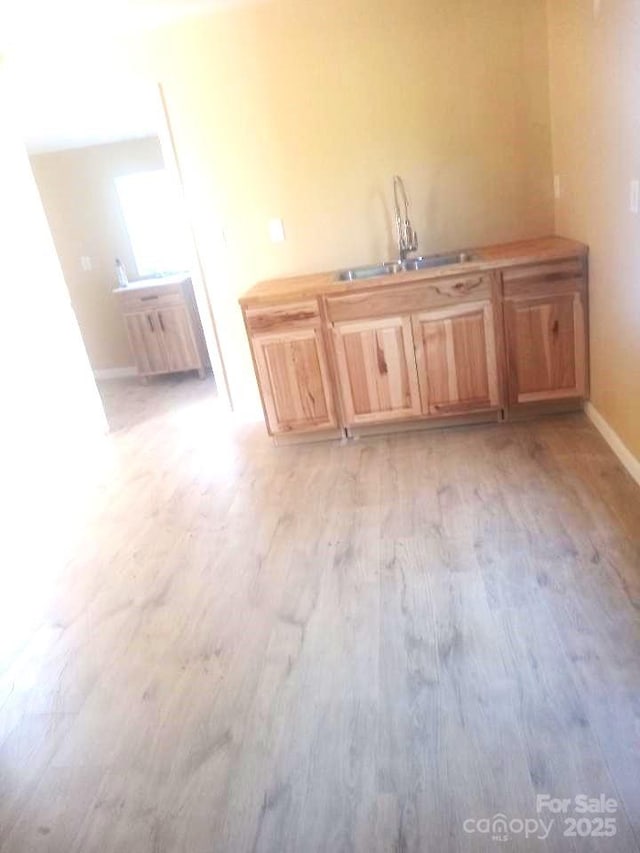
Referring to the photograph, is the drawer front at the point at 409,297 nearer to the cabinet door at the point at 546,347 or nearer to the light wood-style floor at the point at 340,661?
the cabinet door at the point at 546,347

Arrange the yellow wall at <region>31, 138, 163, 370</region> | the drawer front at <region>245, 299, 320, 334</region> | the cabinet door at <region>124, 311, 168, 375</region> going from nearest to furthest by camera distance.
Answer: the drawer front at <region>245, 299, 320, 334</region>, the cabinet door at <region>124, 311, 168, 375</region>, the yellow wall at <region>31, 138, 163, 370</region>

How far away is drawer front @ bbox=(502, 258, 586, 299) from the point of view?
2.90m

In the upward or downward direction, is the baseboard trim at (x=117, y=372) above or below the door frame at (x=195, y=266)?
below

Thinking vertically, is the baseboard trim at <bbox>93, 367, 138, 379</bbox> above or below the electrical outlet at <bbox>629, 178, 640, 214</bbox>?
below

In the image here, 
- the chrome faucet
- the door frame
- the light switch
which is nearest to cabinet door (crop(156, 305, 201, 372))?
the door frame

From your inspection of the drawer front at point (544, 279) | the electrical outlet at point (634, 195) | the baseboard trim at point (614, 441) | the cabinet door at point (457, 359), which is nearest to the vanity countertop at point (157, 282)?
the cabinet door at point (457, 359)

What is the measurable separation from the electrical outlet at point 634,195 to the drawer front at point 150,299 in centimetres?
366

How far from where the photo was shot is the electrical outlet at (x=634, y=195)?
2191 millimetres

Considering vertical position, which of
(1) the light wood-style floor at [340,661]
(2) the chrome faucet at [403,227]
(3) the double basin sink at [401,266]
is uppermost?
(2) the chrome faucet at [403,227]

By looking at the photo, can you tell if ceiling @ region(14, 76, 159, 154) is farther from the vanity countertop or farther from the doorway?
the vanity countertop

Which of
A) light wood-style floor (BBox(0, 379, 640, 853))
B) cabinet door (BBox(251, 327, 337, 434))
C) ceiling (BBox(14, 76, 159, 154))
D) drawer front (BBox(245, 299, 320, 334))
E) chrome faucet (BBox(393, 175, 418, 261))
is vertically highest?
ceiling (BBox(14, 76, 159, 154))

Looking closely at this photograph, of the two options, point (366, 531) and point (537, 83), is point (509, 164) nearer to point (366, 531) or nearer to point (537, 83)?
point (537, 83)

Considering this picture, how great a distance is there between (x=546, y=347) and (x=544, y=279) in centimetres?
33

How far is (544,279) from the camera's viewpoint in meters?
2.95
